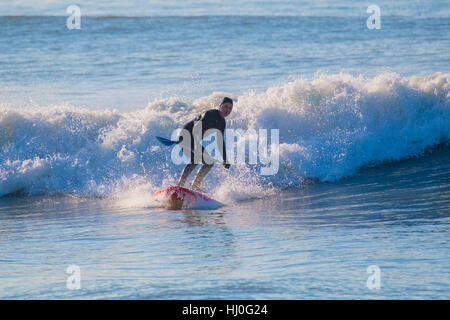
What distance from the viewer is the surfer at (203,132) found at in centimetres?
1050

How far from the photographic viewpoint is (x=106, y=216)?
1015 centimetres

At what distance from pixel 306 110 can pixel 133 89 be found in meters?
5.96

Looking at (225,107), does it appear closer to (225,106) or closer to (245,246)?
(225,106)

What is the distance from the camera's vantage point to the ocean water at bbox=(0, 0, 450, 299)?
673 cm

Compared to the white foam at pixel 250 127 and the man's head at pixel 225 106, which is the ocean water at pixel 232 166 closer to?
the white foam at pixel 250 127

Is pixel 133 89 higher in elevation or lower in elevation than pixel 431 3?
lower

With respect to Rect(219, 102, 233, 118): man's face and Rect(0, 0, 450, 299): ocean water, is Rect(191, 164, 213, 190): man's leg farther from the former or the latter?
Rect(219, 102, 233, 118): man's face

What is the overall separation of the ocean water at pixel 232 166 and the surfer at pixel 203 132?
58 cm

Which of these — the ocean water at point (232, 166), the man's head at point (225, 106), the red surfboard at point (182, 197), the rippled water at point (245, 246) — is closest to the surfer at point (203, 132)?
the man's head at point (225, 106)

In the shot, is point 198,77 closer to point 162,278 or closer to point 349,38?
point 349,38

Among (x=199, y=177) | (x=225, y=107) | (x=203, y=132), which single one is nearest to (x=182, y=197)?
(x=199, y=177)

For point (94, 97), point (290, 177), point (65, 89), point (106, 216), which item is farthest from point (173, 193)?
point (65, 89)

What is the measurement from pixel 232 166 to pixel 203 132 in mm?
2155

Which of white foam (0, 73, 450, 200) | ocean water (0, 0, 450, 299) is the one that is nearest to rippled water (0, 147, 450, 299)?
ocean water (0, 0, 450, 299)
